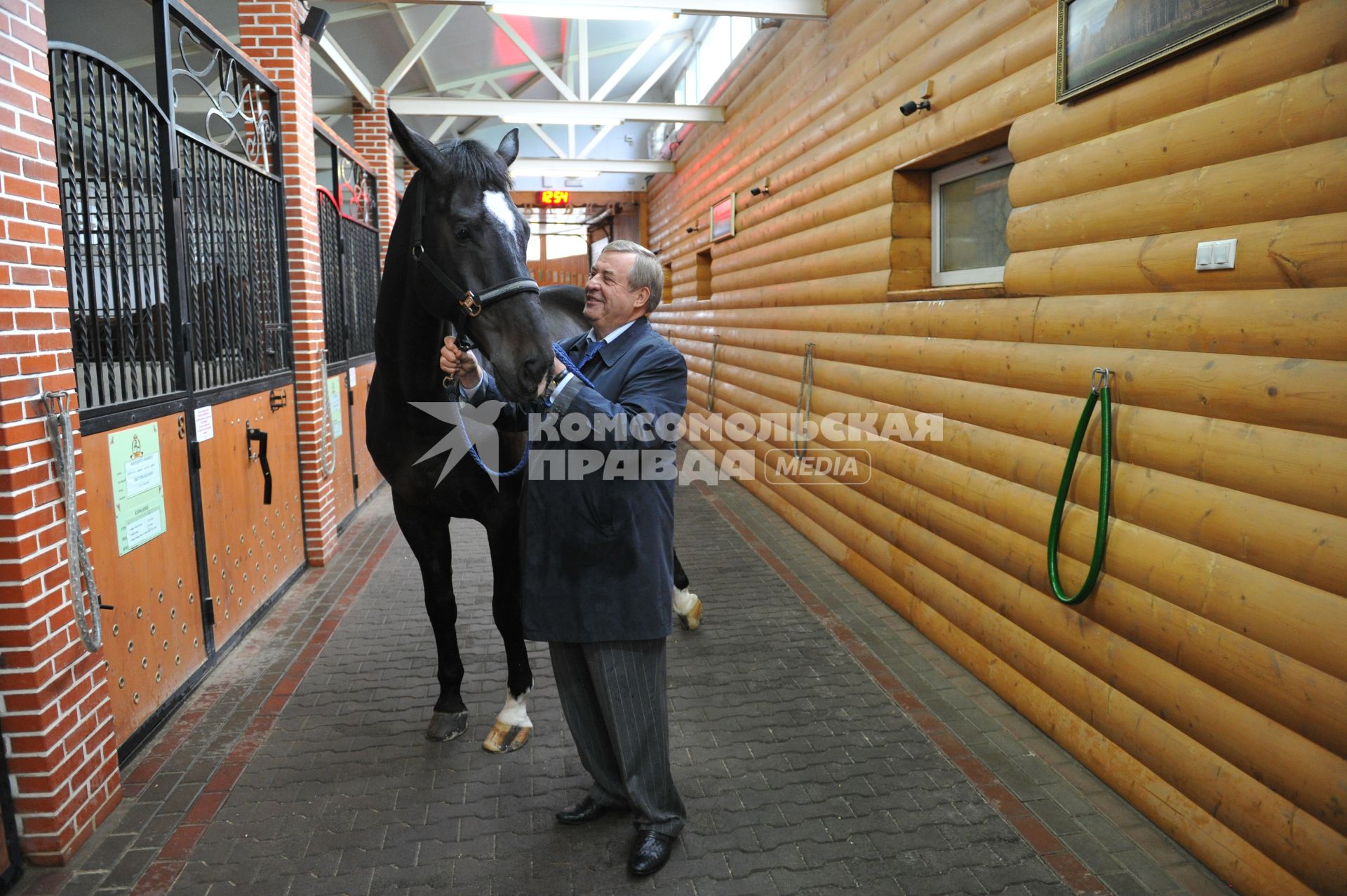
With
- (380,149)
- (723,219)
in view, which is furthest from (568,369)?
(380,149)

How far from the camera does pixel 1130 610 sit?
107 inches

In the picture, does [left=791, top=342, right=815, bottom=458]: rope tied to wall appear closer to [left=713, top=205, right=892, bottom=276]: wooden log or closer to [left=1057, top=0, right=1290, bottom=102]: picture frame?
[left=713, top=205, right=892, bottom=276]: wooden log

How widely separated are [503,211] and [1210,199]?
2088 mm

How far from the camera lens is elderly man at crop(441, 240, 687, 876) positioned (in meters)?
2.20

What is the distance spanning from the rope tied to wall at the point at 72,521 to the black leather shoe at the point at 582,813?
161 centimetres

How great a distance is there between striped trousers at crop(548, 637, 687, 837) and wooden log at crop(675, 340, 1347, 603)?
1643 millimetres

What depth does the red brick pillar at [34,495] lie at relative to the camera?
2330 mm

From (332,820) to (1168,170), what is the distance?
3456 mm

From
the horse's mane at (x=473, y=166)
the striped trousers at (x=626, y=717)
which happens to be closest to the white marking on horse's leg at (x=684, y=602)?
the striped trousers at (x=626, y=717)

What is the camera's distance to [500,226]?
2412 millimetres

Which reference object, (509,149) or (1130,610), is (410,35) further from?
(1130,610)

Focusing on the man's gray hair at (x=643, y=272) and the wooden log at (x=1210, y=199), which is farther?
the man's gray hair at (x=643, y=272)

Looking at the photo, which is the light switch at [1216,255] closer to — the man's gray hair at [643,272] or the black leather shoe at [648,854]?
the man's gray hair at [643,272]

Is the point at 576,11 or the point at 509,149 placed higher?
the point at 576,11
